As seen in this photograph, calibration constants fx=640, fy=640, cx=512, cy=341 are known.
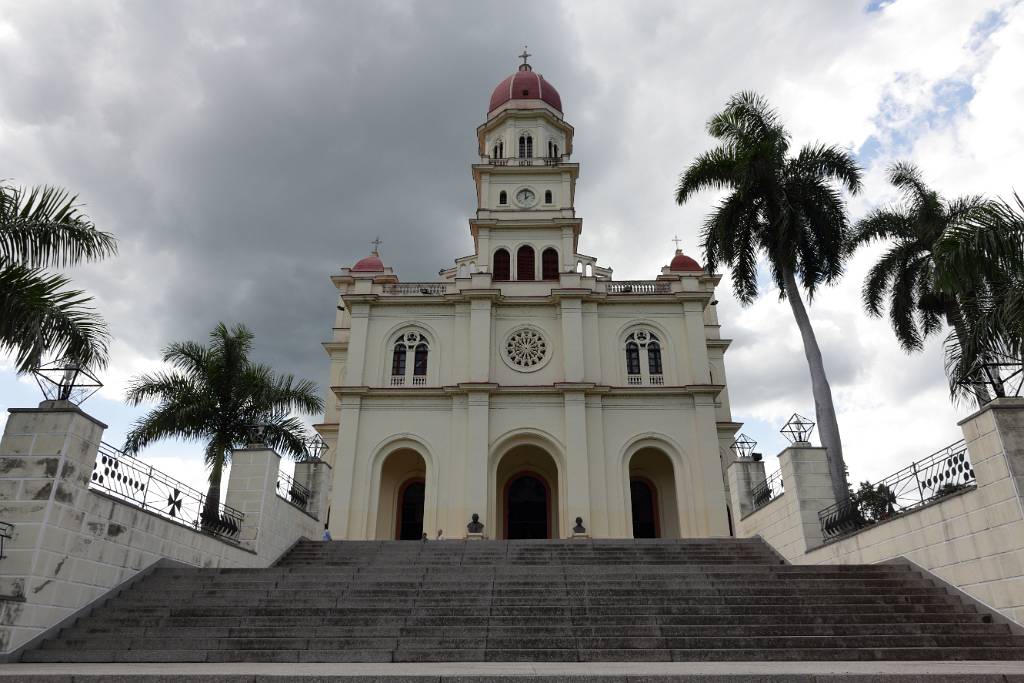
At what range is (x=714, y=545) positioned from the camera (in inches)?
604

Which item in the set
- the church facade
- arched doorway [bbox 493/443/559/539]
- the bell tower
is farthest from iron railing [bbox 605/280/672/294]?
arched doorway [bbox 493/443/559/539]

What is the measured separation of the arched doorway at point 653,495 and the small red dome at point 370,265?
1649 centimetres

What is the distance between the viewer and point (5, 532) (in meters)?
8.48

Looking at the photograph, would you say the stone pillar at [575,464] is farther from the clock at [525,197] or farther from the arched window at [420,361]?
the clock at [525,197]

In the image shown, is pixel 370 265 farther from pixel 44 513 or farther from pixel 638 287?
pixel 44 513

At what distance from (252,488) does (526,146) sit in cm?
2208

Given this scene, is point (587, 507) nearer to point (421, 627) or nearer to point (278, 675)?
point (421, 627)

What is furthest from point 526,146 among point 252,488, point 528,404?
point 252,488

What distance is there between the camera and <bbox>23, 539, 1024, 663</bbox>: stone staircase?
7.86 m

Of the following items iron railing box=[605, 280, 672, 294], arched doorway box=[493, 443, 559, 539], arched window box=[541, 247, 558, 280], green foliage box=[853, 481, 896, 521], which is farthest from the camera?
arched window box=[541, 247, 558, 280]

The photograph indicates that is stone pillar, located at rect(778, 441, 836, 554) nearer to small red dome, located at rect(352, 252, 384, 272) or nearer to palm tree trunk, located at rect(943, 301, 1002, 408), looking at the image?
palm tree trunk, located at rect(943, 301, 1002, 408)

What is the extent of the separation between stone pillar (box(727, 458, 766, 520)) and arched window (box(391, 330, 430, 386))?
39.4 ft

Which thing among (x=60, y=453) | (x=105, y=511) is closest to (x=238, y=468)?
(x=105, y=511)

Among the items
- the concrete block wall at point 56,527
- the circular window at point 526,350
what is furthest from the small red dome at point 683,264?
the concrete block wall at point 56,527
